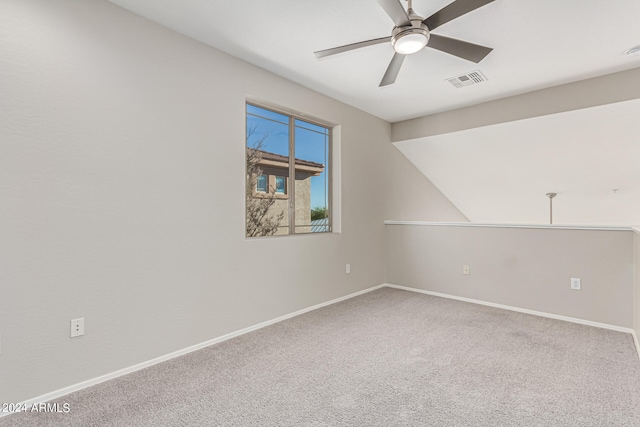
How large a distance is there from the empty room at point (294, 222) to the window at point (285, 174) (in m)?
0.03

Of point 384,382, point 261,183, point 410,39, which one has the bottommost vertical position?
point 384,382

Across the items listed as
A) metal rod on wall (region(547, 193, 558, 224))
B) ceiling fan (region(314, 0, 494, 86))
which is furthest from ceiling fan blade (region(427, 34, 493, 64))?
metal rod on wall (region(547, 193, 558, 224))

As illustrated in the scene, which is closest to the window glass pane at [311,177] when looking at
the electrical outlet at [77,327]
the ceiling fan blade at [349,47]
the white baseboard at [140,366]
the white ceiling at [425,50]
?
the white ceiling at [425,50]

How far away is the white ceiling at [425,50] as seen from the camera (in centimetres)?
217

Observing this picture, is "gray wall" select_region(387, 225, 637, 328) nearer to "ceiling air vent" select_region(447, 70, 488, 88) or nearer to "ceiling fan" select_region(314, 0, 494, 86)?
"ceiling air vent" select_region(447, 70, 488, 88)

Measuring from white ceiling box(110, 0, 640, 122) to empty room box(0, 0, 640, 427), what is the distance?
0.02 metres

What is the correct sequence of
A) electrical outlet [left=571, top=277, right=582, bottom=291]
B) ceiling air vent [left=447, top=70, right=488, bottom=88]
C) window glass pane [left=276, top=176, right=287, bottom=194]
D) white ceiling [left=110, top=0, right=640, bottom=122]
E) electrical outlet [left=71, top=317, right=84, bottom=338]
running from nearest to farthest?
electrical outlet [left=71, top=317, right=84, bottom=338] → white ceiling [left=110, top=0, right=640, bottom=122] → ceiling air vent [left=447, top=70, right=488, bottom=88] → electrical outlet [left=571, top=277, right=582, bottom=291] → window glass pane [left=276, top=176, right=287, bottom=194]

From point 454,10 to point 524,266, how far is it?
Answer: 9.57 ft

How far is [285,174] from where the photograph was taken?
3539mm

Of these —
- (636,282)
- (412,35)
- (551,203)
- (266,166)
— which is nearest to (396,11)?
(412,35)

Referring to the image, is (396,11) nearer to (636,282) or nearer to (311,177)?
(311,177)

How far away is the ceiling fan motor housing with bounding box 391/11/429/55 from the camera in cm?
190

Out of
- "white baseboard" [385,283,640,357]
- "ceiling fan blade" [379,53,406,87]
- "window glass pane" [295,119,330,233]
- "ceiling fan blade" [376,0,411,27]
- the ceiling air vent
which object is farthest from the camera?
"window glass pane" [295,119,330,233]

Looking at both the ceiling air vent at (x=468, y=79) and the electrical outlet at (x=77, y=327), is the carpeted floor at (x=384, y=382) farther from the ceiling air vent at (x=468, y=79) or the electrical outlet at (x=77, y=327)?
the ceiling air vent at (x=468, y=79)
